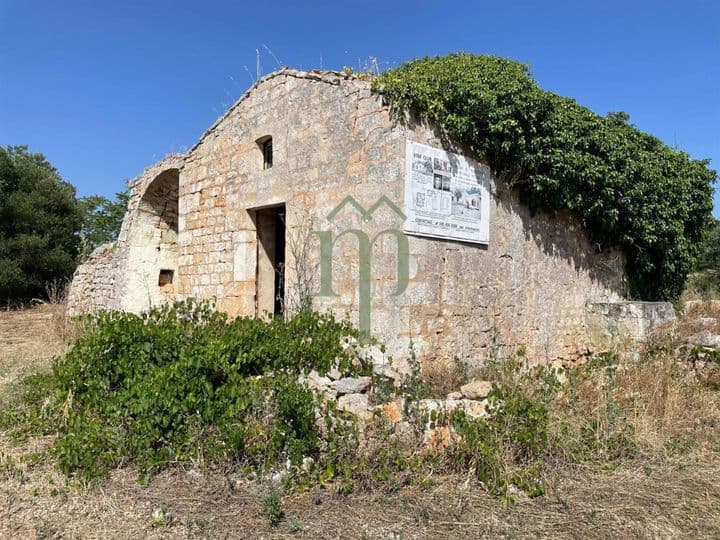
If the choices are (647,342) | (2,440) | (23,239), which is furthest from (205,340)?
(23,239)

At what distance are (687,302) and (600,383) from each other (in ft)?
20.1

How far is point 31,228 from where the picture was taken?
54.1ft

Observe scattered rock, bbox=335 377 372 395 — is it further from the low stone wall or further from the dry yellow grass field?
the low stone wall

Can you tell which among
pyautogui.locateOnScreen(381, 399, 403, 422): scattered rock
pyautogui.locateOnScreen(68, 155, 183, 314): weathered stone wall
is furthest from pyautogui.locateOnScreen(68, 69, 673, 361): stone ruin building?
pyautogui.locateOnScreen(381, 399, 403, 422): scattered rock

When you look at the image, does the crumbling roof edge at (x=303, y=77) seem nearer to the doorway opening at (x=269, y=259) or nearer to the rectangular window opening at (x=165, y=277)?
the doorway opening at (x=269, y=259)

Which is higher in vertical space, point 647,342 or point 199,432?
point 647,342

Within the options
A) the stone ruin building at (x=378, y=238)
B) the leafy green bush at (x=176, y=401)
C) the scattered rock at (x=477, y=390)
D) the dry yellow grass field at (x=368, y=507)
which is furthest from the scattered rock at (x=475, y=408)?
the stone ruin building at (x=378, y=238)

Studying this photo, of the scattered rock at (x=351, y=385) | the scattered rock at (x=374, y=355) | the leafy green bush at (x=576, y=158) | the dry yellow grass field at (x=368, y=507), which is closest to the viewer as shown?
the dry yellow grass field at (x=368, y=507)

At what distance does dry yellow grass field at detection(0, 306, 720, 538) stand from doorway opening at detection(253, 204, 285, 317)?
393cm

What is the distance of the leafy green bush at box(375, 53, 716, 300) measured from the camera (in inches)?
218

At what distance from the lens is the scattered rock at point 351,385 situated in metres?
Answer: 4.30

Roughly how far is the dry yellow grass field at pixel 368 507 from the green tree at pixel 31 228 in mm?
14738

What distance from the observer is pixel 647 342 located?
6.03 m

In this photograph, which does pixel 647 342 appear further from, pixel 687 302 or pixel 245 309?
pixel 245 309
